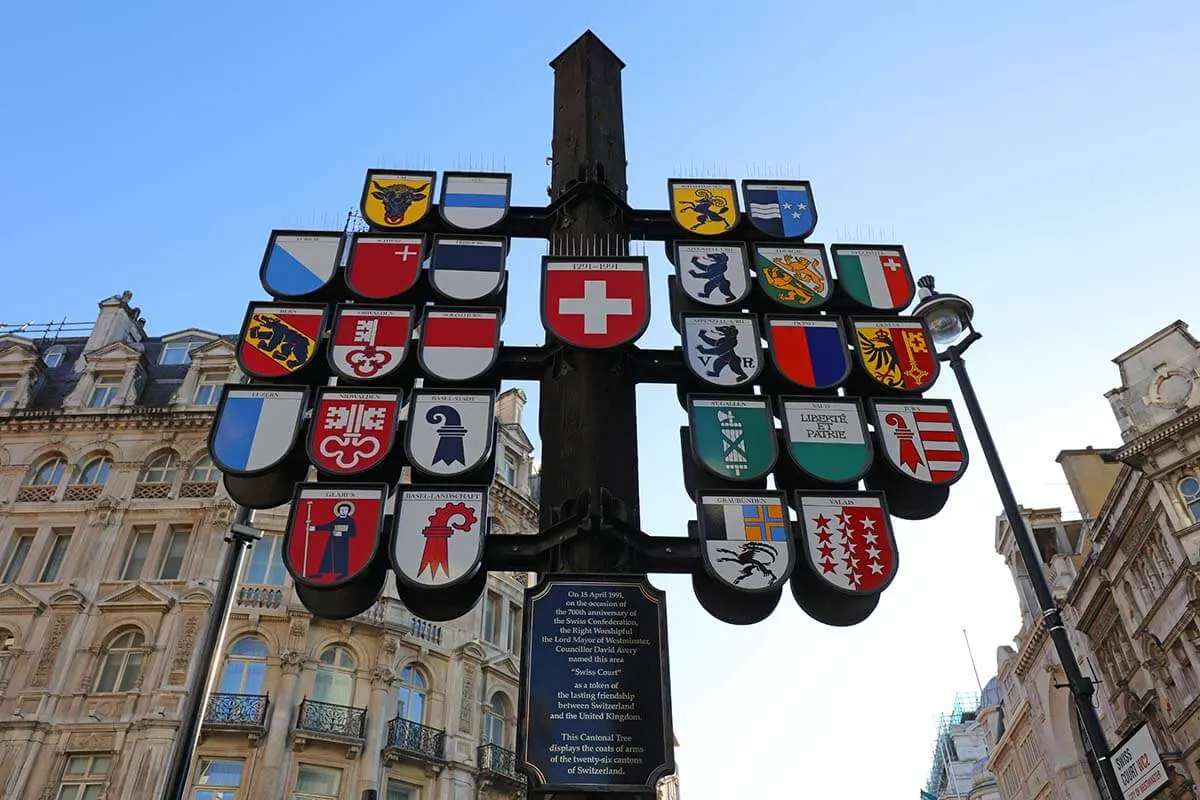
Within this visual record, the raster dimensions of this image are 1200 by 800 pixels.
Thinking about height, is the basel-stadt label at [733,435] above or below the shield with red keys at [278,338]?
below

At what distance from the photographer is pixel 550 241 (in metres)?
9.54

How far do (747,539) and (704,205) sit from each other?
4.26 m

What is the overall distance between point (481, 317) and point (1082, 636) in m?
44.2

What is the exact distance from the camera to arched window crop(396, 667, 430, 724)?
3110cm

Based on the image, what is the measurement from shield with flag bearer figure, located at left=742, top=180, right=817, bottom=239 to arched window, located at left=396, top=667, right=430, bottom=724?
25.5 meters

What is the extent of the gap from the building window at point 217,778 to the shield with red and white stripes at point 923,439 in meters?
25.7

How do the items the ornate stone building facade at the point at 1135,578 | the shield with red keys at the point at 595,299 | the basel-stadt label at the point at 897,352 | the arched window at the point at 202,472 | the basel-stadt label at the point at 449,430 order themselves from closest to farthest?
the basel-stadt label at the point at 449,430 → the shield with red keys at the point at 595,299 → the basel-stadt label at the point at 897,352 → the ornate stone building facade at the point at 1135,578 → the arched window at the point at 202,472

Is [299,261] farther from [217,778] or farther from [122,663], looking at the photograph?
[122,663]

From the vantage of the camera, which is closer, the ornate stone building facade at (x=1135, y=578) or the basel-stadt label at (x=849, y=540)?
the basel-stadt label at (x=849, y=540)

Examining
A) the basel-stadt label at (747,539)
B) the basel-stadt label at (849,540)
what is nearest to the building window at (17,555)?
the basel-stadt label at (747,539)

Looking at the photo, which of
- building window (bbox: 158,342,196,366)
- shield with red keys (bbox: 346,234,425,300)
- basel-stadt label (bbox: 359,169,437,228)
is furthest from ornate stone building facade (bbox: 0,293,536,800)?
shield with red keys (bbox: 346,234,425,300)

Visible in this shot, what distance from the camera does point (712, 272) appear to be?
917cm

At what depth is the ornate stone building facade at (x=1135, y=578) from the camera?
3238 cm

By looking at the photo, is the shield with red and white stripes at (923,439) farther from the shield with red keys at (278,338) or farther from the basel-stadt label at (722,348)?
the shield with red keys at (278,338)
